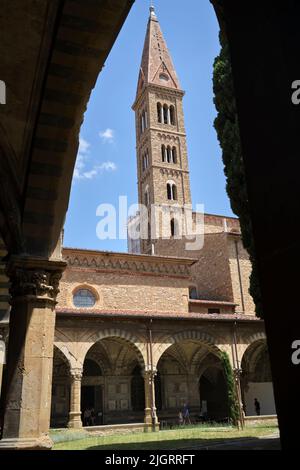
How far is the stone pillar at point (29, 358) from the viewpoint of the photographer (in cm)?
460

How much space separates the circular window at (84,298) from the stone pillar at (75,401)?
423cm

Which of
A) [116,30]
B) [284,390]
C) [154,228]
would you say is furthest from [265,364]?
[284,390]

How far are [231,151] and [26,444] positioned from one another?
7.15m

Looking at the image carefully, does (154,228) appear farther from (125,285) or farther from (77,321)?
(77,321)

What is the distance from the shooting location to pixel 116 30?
4008 millimetres

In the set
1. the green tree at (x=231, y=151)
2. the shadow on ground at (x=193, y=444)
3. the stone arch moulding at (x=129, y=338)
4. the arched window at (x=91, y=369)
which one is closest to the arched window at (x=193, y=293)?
the arched window at (x=91, y=369)

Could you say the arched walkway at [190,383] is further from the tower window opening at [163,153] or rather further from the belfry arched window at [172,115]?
the belfry arched window at [172,115]

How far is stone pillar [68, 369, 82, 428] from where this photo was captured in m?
14.5

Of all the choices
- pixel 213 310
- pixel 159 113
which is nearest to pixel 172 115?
pixel 159 113

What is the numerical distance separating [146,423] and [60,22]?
1447cm

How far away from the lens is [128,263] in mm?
21109

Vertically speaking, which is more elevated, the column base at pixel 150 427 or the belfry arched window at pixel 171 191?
the belfry arched window at pixel 171 191

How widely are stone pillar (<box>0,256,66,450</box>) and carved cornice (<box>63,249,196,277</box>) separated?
14.4 metres
